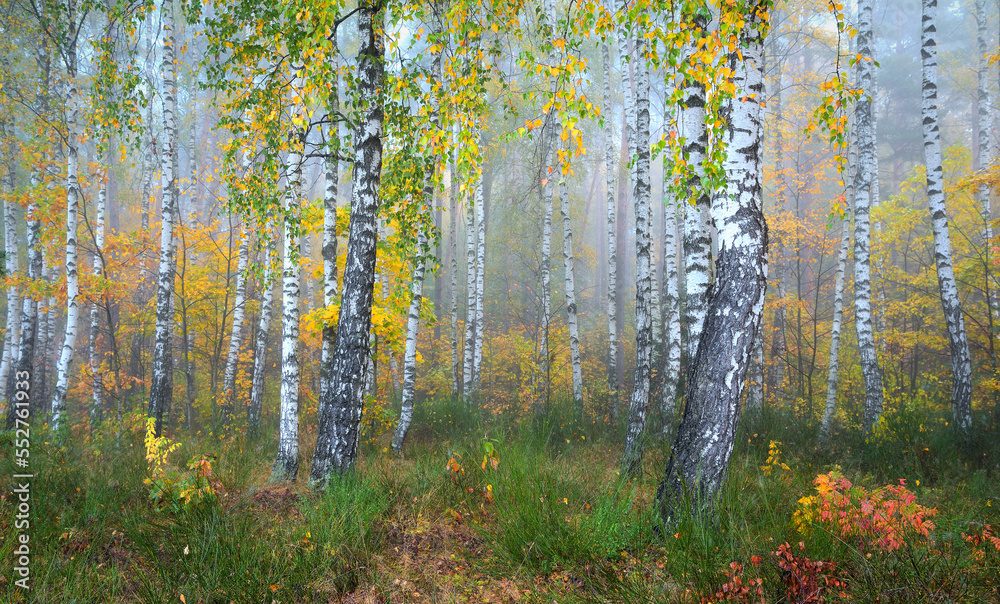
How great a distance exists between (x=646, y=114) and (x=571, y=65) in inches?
165

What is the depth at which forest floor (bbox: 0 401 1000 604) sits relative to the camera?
206 centimetres

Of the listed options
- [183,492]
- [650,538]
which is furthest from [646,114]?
[183,492]

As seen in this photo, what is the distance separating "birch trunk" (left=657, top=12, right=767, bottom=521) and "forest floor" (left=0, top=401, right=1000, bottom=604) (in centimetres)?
23

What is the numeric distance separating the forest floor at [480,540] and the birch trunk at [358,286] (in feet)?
1.19

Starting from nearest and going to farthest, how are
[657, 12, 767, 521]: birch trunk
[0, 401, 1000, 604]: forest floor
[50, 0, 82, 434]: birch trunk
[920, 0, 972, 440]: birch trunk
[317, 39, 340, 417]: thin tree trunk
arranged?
[0, 401, 1000, 604]: forest floor → [657, 12, 767, 521]: birch trunk → [317, 39, 340, 417]: thin tree trunk → [920, 0, 972, 440]: birch trunk → [50, 0, 82, 434]: birch trunk

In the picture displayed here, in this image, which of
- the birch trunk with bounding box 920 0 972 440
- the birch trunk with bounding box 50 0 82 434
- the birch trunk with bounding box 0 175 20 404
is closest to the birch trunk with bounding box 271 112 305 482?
the birch trunk with bounding box 50 0 82 434

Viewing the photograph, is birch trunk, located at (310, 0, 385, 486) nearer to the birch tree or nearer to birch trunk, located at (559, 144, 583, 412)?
the birch tree

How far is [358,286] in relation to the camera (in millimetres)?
4027

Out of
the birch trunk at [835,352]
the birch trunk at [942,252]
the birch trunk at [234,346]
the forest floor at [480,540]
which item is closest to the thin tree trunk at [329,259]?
the forest floor at [480,540]

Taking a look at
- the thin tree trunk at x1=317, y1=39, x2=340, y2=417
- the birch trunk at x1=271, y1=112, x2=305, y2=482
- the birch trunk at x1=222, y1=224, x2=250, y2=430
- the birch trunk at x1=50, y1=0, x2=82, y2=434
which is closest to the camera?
the birch trunk at x1=271, y1=112, x2=305, y2=482

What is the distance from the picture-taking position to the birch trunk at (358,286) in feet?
13.0

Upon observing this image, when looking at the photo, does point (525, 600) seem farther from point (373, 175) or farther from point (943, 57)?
point (943, 57)

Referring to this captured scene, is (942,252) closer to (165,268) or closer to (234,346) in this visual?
(165,268)

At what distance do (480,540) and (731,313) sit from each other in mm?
2370
